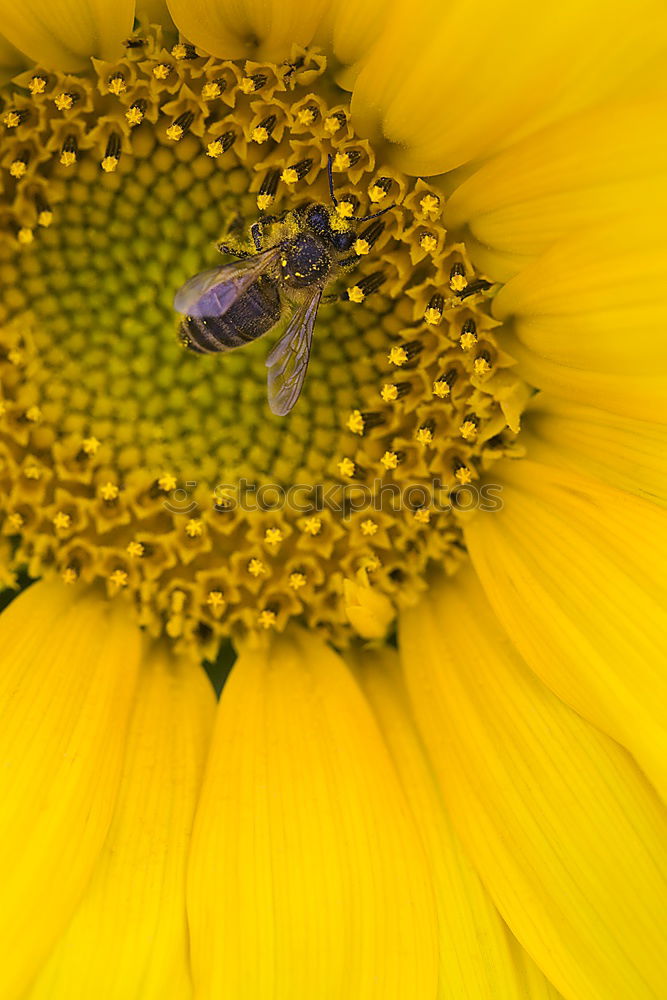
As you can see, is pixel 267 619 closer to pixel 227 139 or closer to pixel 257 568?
pixel 257 568

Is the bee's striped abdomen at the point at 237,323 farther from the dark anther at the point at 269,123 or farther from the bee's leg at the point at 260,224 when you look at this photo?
the dark anther at the point at 269,123

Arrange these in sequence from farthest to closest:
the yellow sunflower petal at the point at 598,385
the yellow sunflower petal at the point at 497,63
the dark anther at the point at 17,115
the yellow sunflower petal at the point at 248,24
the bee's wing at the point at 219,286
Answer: the dark anther at the point at 17,115 → the bee's wing at the point at 219,286 → the yellow sunflower petal at the point at 248,24 → the yellow sunflower petal at the point at 598,385 → the yellow sunflower petal at the point at 497,63

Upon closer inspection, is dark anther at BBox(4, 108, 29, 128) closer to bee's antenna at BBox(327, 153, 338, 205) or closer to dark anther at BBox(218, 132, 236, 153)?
dark anther at BBox(218, 132, 236, 153)

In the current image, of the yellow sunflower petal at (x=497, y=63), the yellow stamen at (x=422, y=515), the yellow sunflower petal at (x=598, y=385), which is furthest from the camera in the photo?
the yellow stamen at (x=422, y=515)

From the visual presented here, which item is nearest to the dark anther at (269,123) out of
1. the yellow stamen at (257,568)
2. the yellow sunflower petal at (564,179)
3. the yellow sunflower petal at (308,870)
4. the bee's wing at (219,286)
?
the bee's wing at (219,286)

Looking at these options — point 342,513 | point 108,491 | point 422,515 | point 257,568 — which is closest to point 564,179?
point 422,515

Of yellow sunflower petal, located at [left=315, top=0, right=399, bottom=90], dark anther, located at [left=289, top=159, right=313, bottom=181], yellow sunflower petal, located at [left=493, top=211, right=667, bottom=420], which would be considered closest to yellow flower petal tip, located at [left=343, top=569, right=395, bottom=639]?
yellow sunflower petal, located at [left=493, top=211, right=667, bottom=420]
